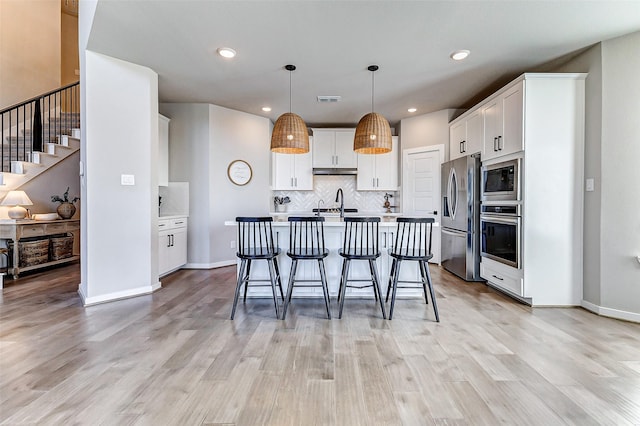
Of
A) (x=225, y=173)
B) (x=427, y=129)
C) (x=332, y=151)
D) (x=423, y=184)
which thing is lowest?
(x=423, y=184)

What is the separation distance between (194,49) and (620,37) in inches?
161

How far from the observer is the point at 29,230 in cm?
429

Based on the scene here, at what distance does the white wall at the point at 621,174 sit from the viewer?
2.74m

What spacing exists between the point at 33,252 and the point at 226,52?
4102 millimetres

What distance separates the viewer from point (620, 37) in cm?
280

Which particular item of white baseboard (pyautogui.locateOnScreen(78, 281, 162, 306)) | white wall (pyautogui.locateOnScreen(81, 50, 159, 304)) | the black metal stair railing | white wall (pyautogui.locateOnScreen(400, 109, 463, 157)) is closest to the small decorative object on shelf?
white wall (pyautogui.locateOnScreen(400, 109, 463, 157))

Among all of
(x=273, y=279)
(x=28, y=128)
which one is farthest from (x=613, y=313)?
(x=28, y=128)

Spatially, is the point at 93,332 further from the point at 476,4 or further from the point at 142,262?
the point at 476,4

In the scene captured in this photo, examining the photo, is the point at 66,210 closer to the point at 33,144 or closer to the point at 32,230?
the point at 32,230

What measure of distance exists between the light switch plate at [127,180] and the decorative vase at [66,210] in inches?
94.6

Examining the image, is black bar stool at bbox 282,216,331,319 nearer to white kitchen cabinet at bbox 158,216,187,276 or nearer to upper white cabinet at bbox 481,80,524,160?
white kitchen cabinet at bbox 158,216,187,276

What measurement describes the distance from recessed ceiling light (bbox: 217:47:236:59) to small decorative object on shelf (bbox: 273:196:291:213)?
3.24 metres

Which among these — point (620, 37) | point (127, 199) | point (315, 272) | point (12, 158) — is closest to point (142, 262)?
point (127, 199)

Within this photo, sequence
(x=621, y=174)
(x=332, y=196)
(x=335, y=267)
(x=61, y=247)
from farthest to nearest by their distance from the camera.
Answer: (x=332, y=196)
(x=61, y=247)
(x=335, y=267)
(x=621, y=174)
